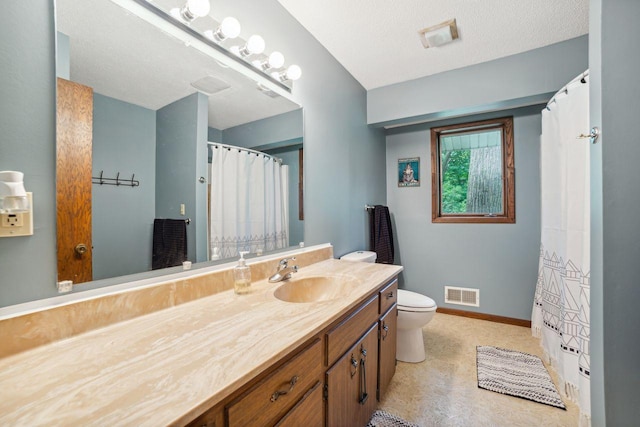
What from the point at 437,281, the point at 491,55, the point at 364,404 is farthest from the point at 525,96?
the point at 364,404

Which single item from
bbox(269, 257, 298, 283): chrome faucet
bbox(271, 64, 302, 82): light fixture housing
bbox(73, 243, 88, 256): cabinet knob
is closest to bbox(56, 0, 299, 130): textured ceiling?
bbox(271, 64, 302, 82): light fixture housing

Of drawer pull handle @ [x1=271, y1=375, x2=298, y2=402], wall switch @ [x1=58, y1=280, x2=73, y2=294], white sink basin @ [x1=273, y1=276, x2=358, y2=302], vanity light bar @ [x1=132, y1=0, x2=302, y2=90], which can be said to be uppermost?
vanity light bar @ [x1=132, y1=0, x2=302, y2=90]

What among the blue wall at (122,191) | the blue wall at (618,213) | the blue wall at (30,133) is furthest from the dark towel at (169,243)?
the blue wall at (618,213)

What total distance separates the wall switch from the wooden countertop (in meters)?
0.14

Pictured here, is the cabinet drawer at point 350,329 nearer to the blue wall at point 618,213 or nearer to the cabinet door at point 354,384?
the cabinet door at point 354,384

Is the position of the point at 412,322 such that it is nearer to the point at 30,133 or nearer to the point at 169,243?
the point at 169,243

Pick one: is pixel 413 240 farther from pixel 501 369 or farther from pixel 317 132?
pixel 317 132

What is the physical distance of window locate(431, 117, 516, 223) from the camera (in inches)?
105

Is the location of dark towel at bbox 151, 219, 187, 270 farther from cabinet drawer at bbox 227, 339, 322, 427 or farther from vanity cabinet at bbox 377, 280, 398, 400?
vanity cabinet at bbox 377, 280, 398, 400

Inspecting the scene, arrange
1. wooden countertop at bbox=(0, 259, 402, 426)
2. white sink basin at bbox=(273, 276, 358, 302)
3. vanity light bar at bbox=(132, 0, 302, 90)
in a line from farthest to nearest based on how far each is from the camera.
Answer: white sink basin at bbox=(273, 276, 358, 302) < vanity light bar at bbox=(132, 0, 302, 90) < wooden countertop at bbox=(0, 259, 402, 426)

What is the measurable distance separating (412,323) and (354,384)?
912 mm

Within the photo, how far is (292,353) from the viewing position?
0.77 metres

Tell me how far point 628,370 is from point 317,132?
197 centimetres

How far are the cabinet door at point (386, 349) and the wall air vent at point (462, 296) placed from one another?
1536mm
